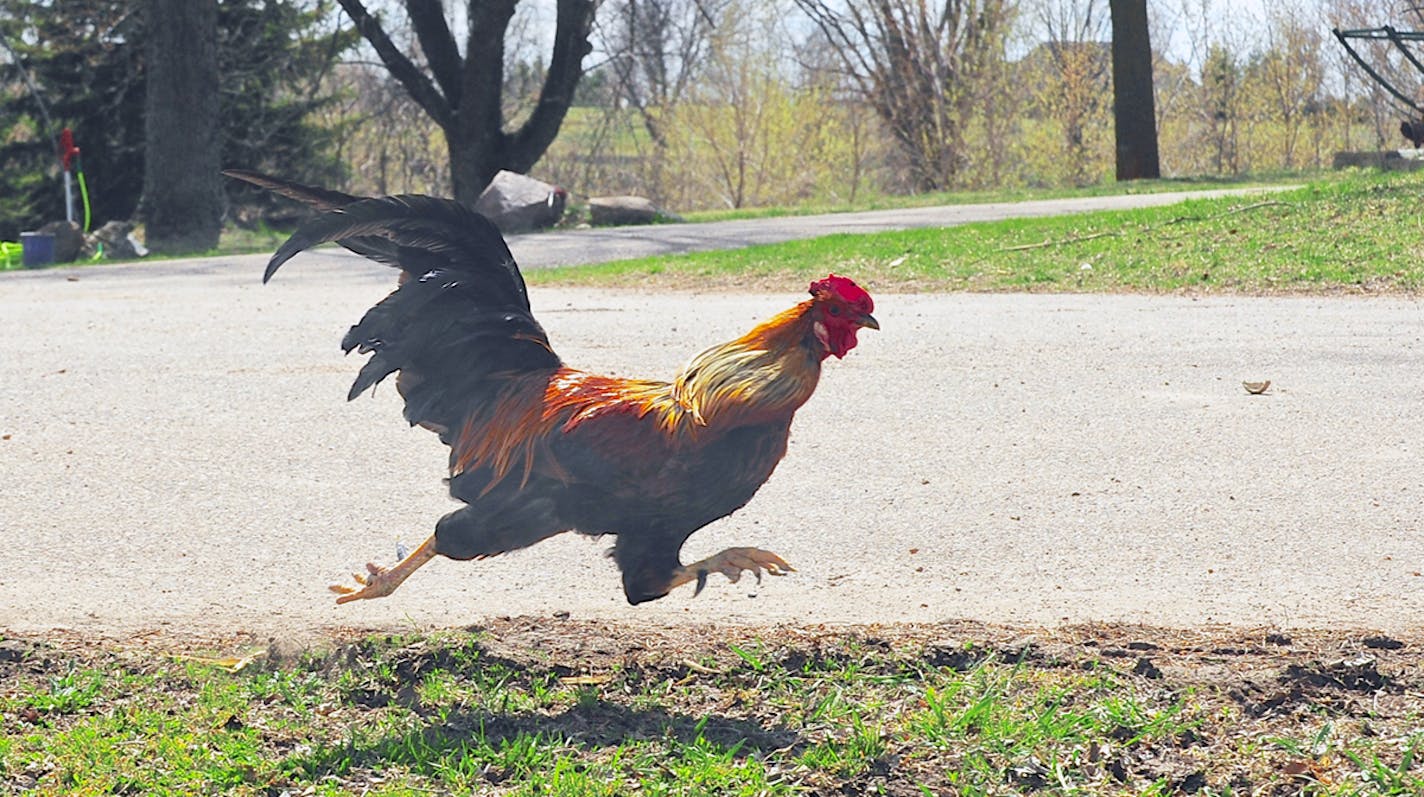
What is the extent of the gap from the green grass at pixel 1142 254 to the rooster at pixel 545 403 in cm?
993

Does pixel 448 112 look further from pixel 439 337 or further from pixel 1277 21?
pixel 439 337

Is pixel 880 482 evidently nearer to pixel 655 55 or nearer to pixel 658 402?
pixel 658 402

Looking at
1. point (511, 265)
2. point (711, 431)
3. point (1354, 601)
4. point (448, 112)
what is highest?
point (448, 112)

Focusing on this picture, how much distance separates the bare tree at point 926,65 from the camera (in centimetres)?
3120

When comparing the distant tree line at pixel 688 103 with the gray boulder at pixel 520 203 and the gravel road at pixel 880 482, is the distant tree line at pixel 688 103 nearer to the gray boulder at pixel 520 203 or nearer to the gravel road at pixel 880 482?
the gray boulder at pixel 520 203

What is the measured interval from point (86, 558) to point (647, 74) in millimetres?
31618

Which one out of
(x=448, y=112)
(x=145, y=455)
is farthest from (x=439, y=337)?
(x=448, y=112)

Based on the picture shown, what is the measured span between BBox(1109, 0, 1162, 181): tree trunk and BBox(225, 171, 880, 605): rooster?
2288cm

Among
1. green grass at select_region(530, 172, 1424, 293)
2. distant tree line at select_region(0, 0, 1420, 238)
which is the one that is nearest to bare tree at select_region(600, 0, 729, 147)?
distant tree line at select_region(0, 0, 1420, 238)

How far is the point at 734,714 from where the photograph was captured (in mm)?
4141

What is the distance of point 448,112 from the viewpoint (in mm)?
25656

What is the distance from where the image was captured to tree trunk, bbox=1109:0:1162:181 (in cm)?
2538

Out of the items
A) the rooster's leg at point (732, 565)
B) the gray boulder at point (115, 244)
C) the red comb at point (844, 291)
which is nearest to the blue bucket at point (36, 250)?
the gray boulder at point (115, 244)

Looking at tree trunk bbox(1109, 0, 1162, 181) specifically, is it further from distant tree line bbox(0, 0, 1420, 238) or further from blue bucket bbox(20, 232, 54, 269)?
blue bucket bbox(20, 232, 54, 269)
